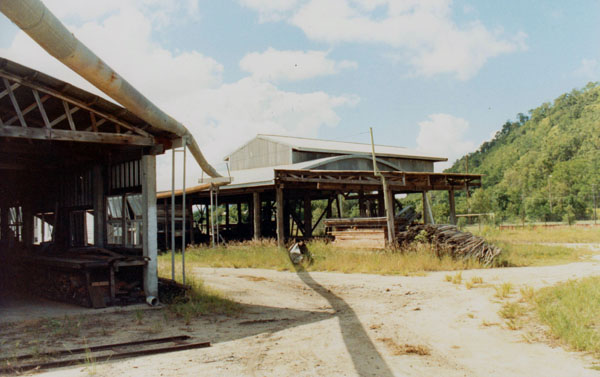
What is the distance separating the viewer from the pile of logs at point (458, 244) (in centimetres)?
1446

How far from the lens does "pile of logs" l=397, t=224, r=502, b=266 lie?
14.5 metres

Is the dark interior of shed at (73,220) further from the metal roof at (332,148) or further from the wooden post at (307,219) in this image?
the metal roof at (332,148)

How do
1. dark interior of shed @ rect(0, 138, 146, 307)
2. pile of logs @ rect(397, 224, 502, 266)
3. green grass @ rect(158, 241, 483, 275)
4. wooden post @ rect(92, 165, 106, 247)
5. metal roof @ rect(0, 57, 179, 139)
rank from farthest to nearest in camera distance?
pile of logs @ rect(397, 224, 502, 266) → green grass @ rect(158, 241, 483, 275) → wooden post @ rect(92, 165, 106, 247) → dark interior of shed @ rect(0, 138, 146, 307) → metal roof @ rect(0, 57, 179, 139)

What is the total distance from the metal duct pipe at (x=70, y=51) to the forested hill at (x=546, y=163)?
4341 centimetres

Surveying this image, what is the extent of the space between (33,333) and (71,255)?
3639mm

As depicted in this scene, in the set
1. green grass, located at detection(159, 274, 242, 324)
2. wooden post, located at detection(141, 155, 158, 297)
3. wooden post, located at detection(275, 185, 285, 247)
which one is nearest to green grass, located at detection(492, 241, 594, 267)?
wooden post, located at detection(275, 185, 285, 247)

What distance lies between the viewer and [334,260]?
48.8ft

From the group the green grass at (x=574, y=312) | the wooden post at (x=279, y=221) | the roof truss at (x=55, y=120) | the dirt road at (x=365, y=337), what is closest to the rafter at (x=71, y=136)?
the roof truss at (x=55, y=120)

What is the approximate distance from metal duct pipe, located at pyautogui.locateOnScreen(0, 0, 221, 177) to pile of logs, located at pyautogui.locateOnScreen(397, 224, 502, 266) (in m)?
9.50

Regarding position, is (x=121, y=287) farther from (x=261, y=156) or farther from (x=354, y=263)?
(x=261, y=156)

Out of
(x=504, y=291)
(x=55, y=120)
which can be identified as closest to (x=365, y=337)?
(x=504, y=291)

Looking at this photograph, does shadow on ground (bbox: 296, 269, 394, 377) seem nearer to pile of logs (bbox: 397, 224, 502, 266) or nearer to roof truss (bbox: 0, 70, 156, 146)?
roof truss (bbox: 0, 70, 156, 146)

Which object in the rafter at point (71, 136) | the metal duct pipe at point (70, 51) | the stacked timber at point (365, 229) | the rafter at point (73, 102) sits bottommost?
the stacked timber at point (365, 229)

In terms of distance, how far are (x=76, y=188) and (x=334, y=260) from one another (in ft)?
24.0
